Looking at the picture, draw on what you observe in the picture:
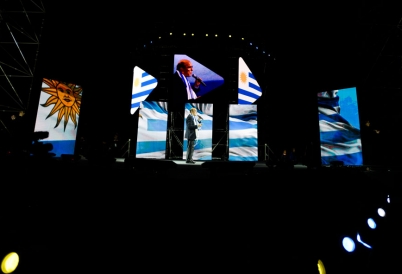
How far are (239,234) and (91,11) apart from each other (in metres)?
7.80

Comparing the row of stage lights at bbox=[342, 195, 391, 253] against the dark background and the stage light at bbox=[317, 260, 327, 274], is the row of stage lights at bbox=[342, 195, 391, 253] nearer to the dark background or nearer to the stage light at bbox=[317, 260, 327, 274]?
the stage light at bbox=[317, 260, 327, 274]

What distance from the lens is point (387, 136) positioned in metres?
6.66

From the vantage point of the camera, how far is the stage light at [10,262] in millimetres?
939

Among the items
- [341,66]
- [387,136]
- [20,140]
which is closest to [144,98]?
[20,140]

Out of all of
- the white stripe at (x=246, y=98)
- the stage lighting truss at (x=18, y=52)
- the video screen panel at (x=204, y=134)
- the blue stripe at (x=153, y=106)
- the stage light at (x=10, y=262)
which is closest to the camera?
the stage light at (x=10, y=262)

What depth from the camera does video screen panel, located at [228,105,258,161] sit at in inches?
286

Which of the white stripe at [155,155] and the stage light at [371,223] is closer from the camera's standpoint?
the stage light at [371,223]

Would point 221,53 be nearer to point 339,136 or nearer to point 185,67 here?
point 185,67

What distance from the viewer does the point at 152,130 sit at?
280 inches

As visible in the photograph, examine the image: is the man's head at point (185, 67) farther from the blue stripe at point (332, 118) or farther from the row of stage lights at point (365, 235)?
the row of stage lights at point (365, 235)

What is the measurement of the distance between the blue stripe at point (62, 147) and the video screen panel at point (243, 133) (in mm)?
5810

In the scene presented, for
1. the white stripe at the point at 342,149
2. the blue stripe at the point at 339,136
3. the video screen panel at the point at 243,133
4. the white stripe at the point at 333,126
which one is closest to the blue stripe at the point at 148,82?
the video screen panel at the point at 243,133

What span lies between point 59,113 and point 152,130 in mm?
3294

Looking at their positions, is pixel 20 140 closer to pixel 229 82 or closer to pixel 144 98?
pixel 144 98
